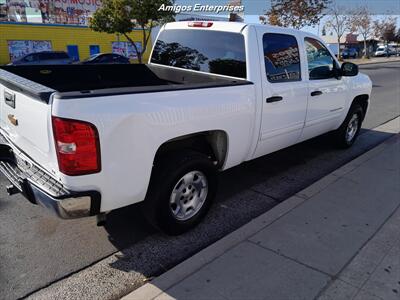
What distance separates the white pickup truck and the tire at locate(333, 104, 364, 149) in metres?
0.67

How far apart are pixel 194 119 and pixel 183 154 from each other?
1.15 feet

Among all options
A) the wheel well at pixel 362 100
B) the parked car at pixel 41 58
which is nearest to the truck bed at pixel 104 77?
the wheel well at pixel 362 100

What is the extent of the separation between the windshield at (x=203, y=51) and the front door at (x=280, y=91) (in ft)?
0.90

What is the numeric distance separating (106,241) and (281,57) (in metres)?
2.74

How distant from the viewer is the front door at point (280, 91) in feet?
12.4

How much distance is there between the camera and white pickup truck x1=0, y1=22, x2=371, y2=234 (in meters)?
2.45

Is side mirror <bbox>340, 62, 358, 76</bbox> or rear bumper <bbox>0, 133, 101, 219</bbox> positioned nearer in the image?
rear bumper <bbox>0, 133, 101, 219</bbox>

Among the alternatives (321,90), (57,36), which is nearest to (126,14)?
(57,36)

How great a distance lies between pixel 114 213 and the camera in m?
3.79

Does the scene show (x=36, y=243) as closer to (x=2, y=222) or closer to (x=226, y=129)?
(x=2, y=222)

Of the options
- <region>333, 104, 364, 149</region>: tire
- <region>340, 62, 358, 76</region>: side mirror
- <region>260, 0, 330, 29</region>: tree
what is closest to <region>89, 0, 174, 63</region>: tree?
<region>260, 0, 330, 29</region>: tree

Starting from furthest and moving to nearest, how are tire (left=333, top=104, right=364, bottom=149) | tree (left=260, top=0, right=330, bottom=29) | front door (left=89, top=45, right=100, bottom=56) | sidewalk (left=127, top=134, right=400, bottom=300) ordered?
1. tree (left=260, top=0, right=330, bottom=29)
2. front door (left=89, top=45, right=100, bottom=56)
3. tire (left=333, top=104, right=364, bottom=149)
4. sidewalk (left=127, top=134, right=400, bottom=300)

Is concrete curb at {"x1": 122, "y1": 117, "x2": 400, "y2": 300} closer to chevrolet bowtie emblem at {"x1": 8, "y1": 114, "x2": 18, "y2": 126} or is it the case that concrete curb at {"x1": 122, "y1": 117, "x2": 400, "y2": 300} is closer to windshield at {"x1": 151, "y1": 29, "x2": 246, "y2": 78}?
windshield at {"x1": 151, "y1": 29, "x2": 246, "y2": 78}

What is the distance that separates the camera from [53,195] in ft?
8.18
